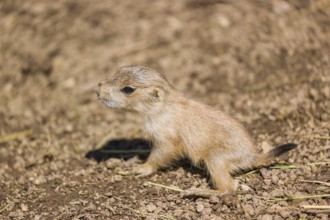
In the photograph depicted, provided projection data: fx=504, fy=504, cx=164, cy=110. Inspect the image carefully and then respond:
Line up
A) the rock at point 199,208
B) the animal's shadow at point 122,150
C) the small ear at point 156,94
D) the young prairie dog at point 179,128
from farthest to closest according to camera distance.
→ the animal's shadow at point 122,150 → the small ear at point 156,94 → the young prairie dog at point 179,128 → the rock at point 199,208

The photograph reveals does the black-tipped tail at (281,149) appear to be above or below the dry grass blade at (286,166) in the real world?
above

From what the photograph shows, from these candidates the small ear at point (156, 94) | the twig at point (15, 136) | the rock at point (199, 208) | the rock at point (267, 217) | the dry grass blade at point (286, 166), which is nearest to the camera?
the rock at point (267, 217)

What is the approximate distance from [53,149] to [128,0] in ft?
13.6

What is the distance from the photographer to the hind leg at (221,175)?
5230mm

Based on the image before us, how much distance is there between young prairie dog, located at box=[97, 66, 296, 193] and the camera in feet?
17.5

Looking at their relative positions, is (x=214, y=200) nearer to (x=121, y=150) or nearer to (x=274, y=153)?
(x=274, y=153)

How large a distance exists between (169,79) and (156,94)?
108 inches

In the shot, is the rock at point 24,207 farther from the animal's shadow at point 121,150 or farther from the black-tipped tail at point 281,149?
the black-tipped tail at point 281,149

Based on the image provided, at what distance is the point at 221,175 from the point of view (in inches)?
208

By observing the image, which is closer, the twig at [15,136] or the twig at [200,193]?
the twig at [200,193]

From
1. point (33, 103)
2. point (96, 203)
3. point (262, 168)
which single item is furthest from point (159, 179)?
point (33, 103)

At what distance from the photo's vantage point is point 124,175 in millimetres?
5922

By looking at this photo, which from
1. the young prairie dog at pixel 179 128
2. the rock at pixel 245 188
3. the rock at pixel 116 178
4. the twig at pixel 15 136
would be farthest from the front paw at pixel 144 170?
the twig at pixel 15 136

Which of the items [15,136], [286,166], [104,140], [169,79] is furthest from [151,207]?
[169,79]
